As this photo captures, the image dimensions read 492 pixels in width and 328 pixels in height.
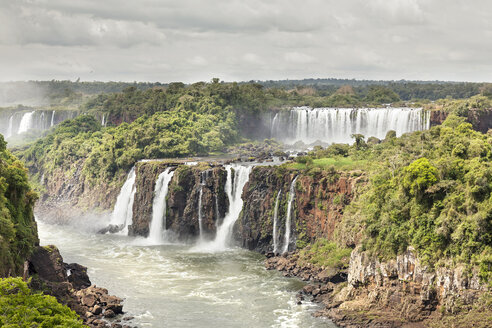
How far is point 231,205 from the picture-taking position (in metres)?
61.0

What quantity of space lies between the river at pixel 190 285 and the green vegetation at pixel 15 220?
25.4 feet

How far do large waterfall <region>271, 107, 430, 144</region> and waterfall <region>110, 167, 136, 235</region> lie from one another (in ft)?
91.5

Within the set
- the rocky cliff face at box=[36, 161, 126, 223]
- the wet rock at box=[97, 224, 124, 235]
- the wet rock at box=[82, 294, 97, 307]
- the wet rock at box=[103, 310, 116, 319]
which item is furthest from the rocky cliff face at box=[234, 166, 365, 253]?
the rocky cliff face at box=[36, 161, 126, 223]

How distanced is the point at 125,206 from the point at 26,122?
221 feet

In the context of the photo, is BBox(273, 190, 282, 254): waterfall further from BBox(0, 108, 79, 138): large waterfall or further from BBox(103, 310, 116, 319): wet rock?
BBox(0, 108, 79, 138): large waterfall

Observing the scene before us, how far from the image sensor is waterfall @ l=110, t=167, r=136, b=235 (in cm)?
6756

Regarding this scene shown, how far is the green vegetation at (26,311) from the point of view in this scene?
2441 cm

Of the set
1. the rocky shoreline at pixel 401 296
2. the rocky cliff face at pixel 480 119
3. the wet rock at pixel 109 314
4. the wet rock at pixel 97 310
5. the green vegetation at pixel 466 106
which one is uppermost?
the green vegetation at pixel 466 106

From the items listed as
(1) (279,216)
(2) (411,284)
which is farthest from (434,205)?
(1) (279,216)

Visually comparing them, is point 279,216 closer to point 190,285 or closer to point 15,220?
point 190,285

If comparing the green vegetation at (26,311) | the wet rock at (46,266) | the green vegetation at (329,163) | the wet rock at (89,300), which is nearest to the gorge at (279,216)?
the green vegetation at (329,163)

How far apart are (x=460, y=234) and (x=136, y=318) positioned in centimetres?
2033

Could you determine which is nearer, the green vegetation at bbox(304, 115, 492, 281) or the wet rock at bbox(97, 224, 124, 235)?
the green vegetation at bbox(304, 115, 492, 281)

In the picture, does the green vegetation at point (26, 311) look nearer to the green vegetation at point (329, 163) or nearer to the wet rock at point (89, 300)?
the wet rock at point (89, 300)
